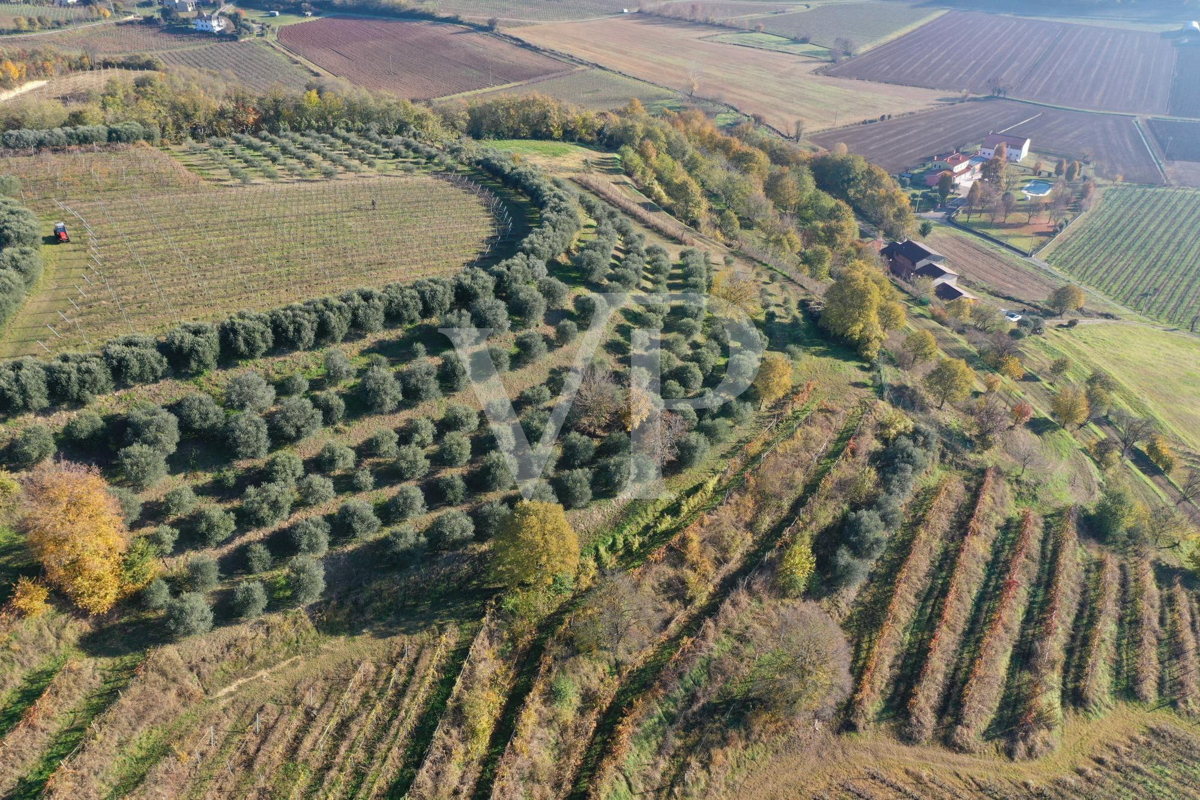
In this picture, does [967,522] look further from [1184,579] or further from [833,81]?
[833,81]

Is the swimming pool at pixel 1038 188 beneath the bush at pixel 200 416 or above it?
above

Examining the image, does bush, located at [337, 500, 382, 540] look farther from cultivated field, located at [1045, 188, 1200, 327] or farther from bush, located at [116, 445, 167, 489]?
cultivated field, located at [1045, 188, 1200, 327]

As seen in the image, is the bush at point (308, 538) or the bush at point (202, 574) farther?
the bush at point (308, 538)

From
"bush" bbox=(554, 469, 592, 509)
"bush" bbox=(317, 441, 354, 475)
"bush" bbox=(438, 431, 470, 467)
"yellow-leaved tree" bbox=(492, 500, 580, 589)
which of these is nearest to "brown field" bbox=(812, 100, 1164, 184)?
"bush" bbox=(554, 469, 592, 509)

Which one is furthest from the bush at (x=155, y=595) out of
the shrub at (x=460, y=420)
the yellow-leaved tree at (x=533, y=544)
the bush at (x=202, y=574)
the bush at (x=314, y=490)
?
the shrub at (x=460, y=420)

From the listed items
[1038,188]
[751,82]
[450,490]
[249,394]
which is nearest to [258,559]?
[450,490]

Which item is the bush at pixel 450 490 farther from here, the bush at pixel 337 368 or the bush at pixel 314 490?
the bush at pixel 337 368
